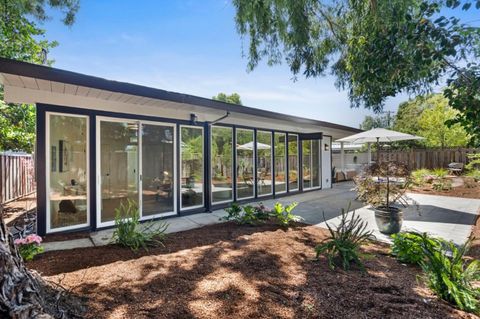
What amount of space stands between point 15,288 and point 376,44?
401 cm

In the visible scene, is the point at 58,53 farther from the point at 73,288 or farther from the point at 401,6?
the point at 401,6

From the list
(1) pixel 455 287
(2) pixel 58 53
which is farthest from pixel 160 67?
(1) pixel 455 287

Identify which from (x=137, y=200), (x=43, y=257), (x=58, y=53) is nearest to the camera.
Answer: (x=43, y=257)

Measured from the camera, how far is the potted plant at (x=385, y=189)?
523 centimetres

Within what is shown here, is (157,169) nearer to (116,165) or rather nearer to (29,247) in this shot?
(116,165)

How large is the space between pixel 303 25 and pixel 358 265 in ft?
12.8

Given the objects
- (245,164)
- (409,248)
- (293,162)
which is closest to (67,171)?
(245,164)

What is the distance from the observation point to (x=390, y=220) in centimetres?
523

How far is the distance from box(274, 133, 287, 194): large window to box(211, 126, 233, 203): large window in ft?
7.02

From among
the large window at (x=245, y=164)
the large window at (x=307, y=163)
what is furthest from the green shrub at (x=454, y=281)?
the large window at (x=307, y=163)

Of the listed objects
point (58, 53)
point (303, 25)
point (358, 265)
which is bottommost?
point (358, 265)

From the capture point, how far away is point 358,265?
3502 mm

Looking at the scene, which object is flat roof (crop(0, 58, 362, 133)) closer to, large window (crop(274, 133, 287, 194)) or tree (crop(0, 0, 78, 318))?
tree (crop(0, 0, 78, 318))

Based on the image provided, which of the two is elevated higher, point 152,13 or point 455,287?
point 152,13
